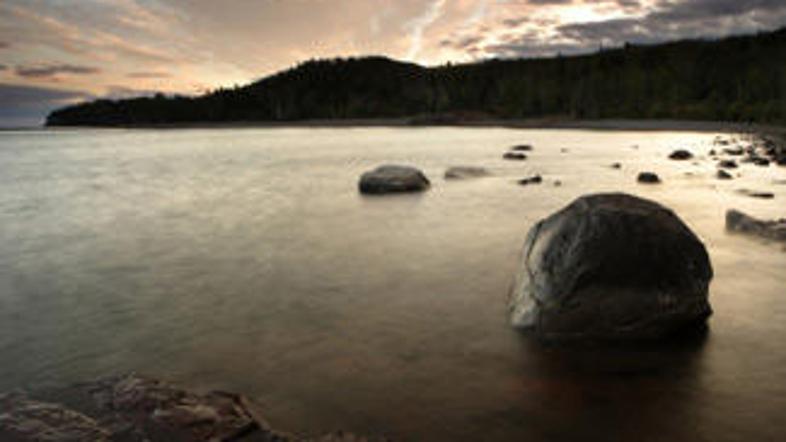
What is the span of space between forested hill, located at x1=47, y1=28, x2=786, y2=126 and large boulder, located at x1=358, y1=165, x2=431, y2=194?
2694 inches

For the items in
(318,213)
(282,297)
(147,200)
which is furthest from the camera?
(147,200)

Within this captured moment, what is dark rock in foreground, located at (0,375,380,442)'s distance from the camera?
167 inches

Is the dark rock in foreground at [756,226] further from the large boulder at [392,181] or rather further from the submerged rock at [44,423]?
the submerged rock at [44,423]

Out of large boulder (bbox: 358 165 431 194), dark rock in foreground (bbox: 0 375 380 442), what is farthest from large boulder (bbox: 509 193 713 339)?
large boulder (bbox: 358 165 431 194)

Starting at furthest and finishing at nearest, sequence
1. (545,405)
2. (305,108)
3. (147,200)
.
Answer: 1. (305,108)
2. (147,200)
3. (545,405)

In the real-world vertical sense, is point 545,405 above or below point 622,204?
below

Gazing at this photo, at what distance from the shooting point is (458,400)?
517cm

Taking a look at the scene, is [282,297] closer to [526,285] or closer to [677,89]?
[526,285]

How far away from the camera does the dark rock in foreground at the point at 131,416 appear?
423 centimetres

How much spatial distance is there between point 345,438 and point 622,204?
4716 mm

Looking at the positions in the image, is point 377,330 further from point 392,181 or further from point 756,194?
point 756,194

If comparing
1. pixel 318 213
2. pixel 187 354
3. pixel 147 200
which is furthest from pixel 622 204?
pixel 147 200

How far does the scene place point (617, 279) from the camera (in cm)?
648

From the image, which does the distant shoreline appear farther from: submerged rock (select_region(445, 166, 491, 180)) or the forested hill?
submerged rock (select_region(445, 166, 491, 180))
